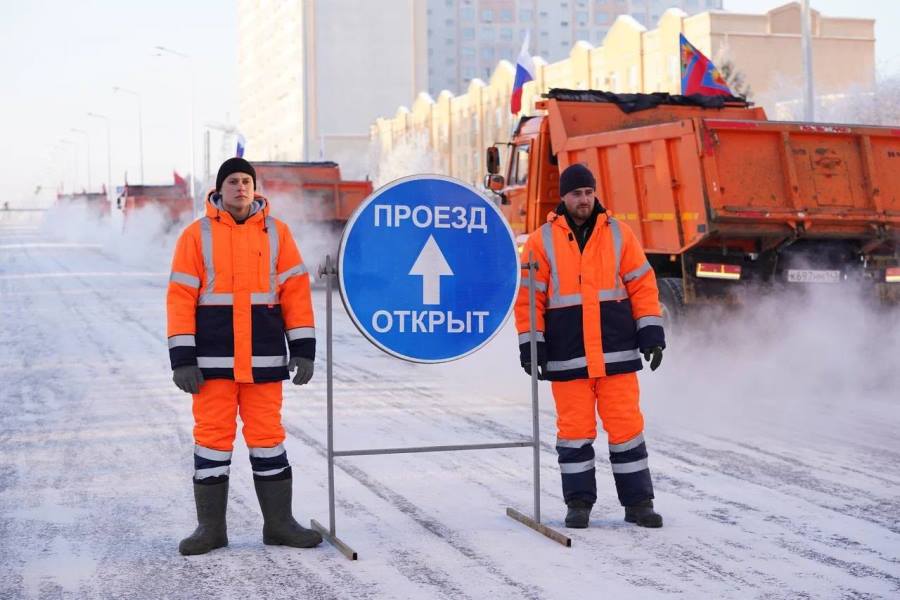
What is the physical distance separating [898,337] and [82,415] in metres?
6.94

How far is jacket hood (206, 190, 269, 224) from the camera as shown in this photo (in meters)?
5.76

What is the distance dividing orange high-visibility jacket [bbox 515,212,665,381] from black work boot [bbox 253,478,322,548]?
1.34 m

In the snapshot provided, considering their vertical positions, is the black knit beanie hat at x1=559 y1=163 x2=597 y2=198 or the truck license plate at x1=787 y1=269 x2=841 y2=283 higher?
the black knit beanie hat at x1=559 y1=163 x2=597 y2=198

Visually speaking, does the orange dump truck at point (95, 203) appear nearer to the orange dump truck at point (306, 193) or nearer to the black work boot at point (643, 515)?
the orange dump truck at point (306, 193)

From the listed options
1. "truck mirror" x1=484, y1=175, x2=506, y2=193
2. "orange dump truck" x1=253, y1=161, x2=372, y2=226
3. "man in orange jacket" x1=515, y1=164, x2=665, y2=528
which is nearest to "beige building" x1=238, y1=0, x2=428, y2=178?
"orange dump truck" x1=253, y1=161, x2=372, y2=226

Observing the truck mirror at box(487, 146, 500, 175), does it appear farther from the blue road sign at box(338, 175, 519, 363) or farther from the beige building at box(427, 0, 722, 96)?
the beige building at box(427, 0, 722, 96)

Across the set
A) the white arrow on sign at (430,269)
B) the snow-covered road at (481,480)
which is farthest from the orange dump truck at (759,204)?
the white arrow on sign at (430,269)

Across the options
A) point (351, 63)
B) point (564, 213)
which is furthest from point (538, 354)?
point (351, 63)

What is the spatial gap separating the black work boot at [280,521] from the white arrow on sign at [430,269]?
3.43 ft

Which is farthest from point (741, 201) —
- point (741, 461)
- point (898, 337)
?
point (741, 461)

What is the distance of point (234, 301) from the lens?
572 cm

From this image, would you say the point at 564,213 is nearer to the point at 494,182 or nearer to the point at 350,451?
the point at 350,451

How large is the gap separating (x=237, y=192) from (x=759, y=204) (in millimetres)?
6553

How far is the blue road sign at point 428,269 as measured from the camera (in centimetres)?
583
